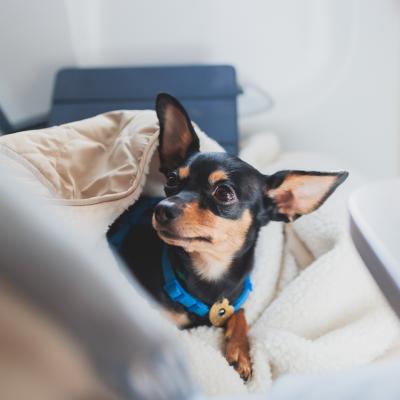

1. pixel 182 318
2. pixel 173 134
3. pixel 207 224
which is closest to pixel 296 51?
pixel 173 134

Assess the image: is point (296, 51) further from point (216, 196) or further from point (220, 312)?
point (220, 312)

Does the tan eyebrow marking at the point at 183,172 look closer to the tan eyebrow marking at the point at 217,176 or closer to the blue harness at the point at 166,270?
the tan eyebrow marking at the point at 217,176

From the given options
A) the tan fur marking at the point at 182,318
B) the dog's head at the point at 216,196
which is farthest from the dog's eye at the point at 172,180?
the tan fur marking at the point at 182,318

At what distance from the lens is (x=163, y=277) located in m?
0.88

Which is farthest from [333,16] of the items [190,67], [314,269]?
[314,269]

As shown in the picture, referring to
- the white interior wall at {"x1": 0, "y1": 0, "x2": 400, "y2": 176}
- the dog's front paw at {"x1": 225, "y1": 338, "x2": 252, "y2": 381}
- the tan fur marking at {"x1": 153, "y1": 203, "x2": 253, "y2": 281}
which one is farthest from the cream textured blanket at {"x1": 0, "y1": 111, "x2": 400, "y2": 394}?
the white interior wall at {"x1": 0, "y1": 0, "x2": 400, "y2": 176}

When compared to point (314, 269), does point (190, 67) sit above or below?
above

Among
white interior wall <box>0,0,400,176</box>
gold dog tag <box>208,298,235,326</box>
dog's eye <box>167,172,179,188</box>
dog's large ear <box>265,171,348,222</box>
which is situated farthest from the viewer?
white interior wall <box>0,0,400,176</box>

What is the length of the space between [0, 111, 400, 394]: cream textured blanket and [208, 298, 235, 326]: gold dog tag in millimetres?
28

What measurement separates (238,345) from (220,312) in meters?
0.08

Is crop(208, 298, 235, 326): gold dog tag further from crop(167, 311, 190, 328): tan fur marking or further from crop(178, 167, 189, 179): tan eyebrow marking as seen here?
crop(178, 167, 189, 179): tan eyebrow marking

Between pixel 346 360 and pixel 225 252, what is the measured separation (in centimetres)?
30

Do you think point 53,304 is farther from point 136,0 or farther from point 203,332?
point 136,0

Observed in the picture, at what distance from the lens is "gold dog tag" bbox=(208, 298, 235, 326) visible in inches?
35.8
